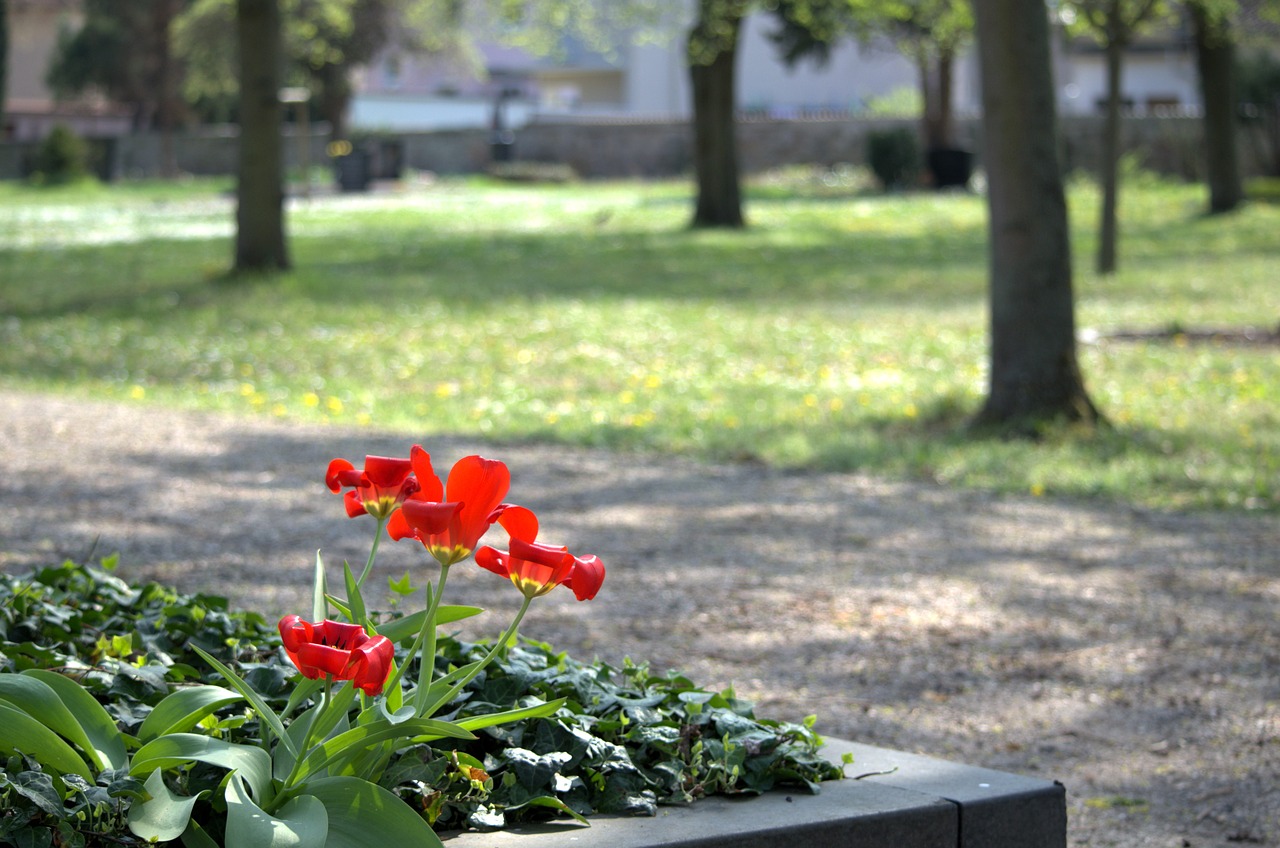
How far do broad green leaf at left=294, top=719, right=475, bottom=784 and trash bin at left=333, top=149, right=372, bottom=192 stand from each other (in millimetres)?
34471

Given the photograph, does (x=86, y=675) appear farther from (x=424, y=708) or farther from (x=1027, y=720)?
(x=1027, y=720)

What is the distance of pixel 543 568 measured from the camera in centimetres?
199

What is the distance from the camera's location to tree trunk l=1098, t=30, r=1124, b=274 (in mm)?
15719

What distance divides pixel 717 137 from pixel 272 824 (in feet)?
72.2

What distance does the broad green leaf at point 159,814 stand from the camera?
6.08 feet

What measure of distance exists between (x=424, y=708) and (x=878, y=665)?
234cm

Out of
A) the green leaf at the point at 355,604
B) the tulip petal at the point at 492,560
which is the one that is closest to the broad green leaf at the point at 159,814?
the green leaf at the point at 355,604

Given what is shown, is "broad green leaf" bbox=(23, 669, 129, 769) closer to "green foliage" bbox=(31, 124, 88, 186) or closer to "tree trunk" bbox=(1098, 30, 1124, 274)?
"tree trunk" bbox=(1098, 30, 1124, 274)

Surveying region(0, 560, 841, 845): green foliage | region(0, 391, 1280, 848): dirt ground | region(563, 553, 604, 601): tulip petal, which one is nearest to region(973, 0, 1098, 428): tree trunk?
region(0, 391, 1280, 848): dirt ground

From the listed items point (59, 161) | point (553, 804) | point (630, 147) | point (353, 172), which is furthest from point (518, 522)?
point (59, 161)

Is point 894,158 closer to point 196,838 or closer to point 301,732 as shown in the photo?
point 301,732

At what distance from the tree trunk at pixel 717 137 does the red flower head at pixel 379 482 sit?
21554mm

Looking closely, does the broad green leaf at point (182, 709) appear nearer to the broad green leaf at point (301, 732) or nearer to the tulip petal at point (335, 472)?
the broad green leaf at point (301, 732)

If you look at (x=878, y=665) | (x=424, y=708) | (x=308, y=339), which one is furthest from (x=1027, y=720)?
(x=308, y=339)
